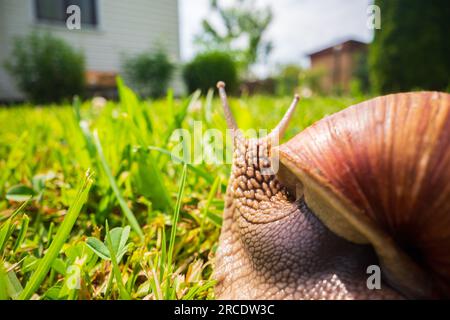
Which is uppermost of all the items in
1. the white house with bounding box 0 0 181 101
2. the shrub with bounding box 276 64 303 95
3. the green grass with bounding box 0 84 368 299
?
the white house with bounding box 0 0 181 101

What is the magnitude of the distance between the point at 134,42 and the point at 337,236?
1327 cm

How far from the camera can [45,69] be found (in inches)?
403

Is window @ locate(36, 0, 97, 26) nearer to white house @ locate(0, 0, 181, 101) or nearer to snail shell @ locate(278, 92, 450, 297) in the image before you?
white house @ locate(0, 0, 181, 101)

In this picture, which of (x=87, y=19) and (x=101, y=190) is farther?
(x=87, y=19)

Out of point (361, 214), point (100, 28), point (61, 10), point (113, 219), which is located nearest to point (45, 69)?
point (100, 28)

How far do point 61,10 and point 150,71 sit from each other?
334 cm

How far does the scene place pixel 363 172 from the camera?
0.82m

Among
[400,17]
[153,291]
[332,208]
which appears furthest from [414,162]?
[400,17]

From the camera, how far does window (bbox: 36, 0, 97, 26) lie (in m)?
11.7

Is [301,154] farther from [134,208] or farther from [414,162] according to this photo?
[134,208]

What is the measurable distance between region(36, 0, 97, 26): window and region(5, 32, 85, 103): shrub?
147cm

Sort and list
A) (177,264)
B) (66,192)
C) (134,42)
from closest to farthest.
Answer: (177,264)
(66,192)
(134,42)

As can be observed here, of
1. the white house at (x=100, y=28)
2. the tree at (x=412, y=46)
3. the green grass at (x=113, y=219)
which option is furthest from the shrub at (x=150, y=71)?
the green grass at (x=113, y=219)

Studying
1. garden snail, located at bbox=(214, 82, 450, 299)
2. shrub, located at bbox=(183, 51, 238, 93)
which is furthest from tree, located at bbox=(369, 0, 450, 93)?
garden snail, located at bbox=(214, 82, 450, 299)
